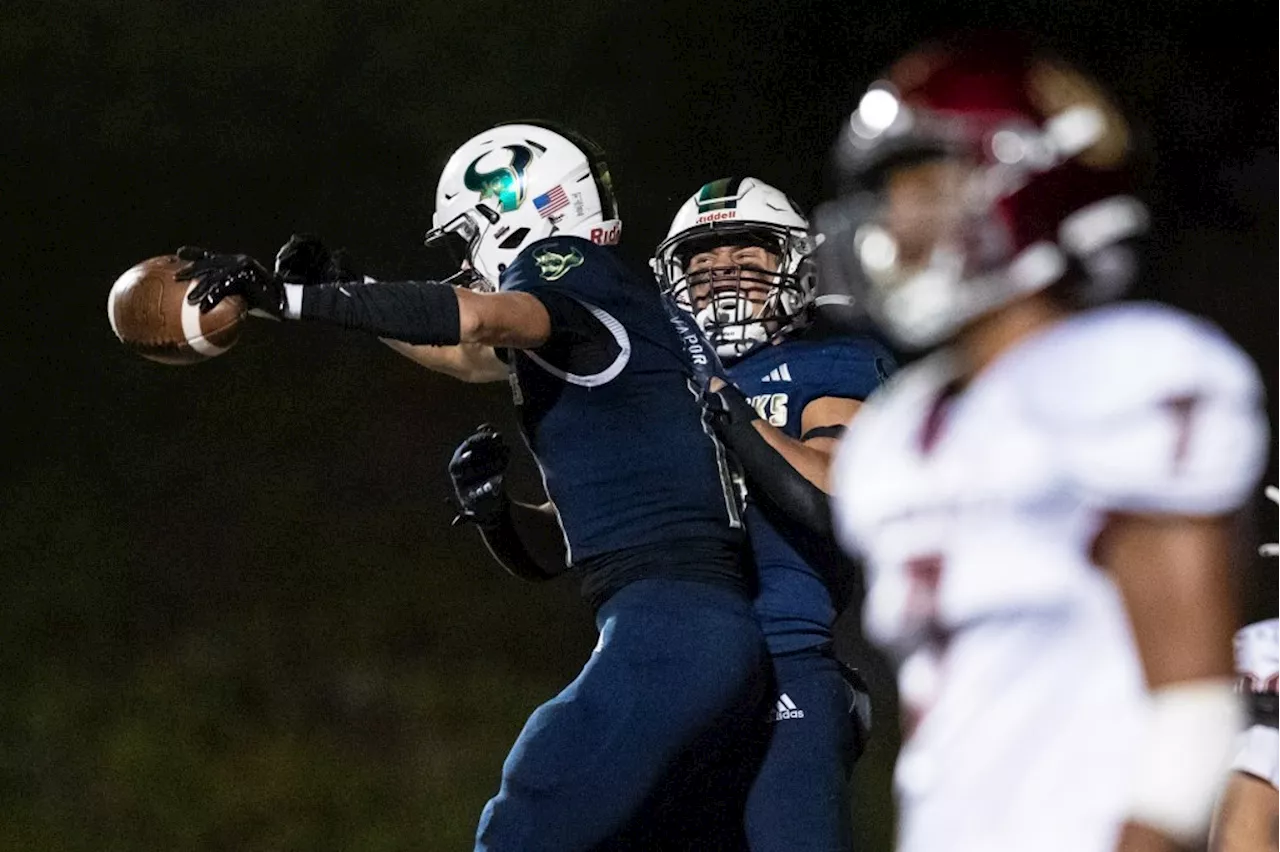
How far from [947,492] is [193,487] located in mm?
3281

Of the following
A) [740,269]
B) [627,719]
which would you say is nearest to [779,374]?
[740,269]

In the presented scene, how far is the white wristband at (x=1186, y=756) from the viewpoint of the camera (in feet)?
3.31

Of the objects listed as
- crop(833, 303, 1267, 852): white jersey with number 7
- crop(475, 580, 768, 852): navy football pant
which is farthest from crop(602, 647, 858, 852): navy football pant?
crop(833, 303, 1267, 852): white jersey with number 7

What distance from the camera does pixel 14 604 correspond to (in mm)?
4105

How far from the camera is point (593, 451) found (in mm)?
2236

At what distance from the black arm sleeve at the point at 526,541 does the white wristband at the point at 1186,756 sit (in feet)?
5.54

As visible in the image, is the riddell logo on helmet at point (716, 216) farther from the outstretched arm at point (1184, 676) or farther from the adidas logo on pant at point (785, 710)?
the outstretched arm at point (1184, 676)

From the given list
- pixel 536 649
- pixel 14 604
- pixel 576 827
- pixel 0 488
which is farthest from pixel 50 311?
pixel 576 827

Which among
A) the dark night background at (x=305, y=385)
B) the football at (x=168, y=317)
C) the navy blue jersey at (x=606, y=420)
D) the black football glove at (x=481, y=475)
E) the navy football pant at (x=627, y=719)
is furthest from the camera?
the dark night background at (x=305, y=385)

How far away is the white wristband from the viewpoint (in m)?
1.01

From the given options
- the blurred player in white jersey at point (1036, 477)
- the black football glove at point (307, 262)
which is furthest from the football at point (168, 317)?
the blurred player in white jersey at point (1036, 477)

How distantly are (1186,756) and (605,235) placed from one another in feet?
5.29

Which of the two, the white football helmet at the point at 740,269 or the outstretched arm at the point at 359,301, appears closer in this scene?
the outstretched arm at the point at 359,301

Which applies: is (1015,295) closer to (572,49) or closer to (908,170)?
(908,170)
